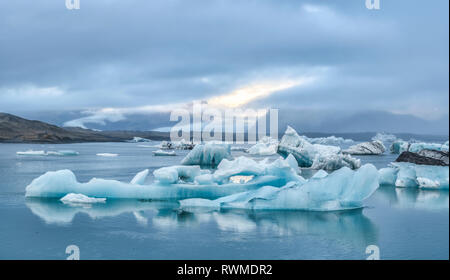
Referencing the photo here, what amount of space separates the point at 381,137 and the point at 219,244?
69.7 metres

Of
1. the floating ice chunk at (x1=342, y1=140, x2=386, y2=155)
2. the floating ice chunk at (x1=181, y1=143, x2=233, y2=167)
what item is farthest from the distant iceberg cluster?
the floating ice chunk at (x1=342, y1=140, x2=386, y2=155)

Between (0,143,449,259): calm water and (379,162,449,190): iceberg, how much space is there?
95.9 inches

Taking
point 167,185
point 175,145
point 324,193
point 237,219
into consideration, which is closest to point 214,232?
point 237,219

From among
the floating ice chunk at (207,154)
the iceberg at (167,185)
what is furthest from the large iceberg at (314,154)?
the iceberg at (167,185)

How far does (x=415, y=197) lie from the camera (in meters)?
11.4

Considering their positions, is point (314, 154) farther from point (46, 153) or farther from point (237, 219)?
point (46, 153)

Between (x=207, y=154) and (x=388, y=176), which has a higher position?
(x=207, y=154)

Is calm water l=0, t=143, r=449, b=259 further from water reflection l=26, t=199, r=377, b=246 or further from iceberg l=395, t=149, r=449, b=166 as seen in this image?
iceberg l=395, t=149, r=449, b=166

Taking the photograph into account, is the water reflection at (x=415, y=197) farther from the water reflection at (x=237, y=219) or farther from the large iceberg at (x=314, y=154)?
the large iceberg at (x=314, y=154)

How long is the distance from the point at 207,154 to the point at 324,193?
15.0 meters

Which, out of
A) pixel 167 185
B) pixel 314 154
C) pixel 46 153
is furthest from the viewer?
pixel 46 153

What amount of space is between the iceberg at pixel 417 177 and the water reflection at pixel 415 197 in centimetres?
22
